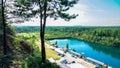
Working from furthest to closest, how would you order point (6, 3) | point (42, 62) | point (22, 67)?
point (42, 62)
point (6, 3)
point (22, 67)

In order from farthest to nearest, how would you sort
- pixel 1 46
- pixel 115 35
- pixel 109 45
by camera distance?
pixel 115 35, pixel 109 45, pixel 1 46

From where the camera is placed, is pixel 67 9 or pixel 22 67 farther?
pixel 67 9

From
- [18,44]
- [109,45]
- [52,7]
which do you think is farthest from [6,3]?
[109,45]

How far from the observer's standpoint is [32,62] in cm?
2045

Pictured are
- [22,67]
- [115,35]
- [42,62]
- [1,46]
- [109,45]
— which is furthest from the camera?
[115,35]

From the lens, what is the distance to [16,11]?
20.0m

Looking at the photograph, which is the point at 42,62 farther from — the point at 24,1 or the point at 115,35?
the point at 115,35

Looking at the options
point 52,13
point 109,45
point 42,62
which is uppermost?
point 52,13

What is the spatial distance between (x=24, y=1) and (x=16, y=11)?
1.56 metres

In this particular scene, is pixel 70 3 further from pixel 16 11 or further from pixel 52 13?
pixel 16 11

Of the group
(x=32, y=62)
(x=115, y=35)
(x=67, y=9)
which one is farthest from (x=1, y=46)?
(x=115, y=35)

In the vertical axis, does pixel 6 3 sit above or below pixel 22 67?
above

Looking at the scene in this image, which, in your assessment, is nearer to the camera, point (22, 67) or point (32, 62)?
point (22, 67)

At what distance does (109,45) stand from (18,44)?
288 ft
